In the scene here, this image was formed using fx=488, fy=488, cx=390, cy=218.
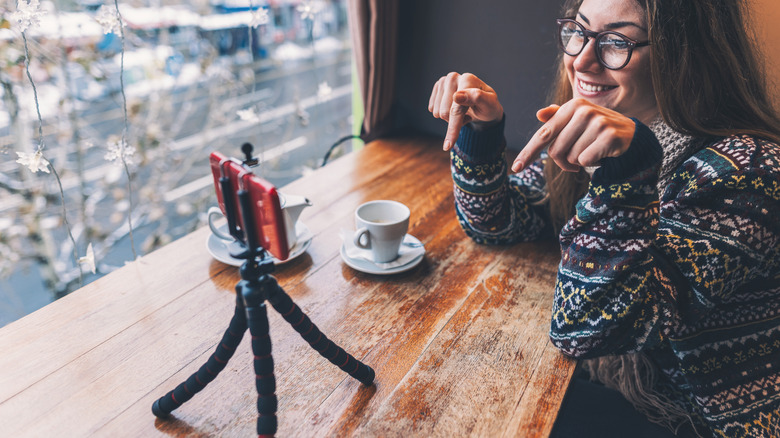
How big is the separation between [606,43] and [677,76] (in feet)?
0.42

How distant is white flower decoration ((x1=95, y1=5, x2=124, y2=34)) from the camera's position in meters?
0.95

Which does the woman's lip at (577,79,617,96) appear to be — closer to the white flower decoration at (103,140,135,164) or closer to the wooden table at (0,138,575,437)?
the wooden table at (0,138,575,437)

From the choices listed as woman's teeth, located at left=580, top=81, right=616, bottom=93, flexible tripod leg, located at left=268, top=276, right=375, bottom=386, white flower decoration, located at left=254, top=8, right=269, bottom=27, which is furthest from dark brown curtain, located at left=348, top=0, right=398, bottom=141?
A: flexible tripod leg, located at left=268, top=276, right=375, bottom=386

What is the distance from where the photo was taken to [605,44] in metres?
0.86

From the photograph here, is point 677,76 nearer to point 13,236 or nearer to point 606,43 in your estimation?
point 606,43

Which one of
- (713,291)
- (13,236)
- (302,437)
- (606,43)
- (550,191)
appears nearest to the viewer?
(302,437)

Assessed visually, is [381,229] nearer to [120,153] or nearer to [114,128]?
[120,153]

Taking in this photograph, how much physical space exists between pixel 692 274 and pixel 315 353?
22.9 inches

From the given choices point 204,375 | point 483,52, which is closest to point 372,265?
point 204,375

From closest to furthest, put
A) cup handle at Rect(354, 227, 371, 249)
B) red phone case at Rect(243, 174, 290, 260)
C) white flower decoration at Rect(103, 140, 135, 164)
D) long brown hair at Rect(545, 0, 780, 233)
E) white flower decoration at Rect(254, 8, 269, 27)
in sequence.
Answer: red phone case at Rect(243, 174, 290, 260)
long brown hair at Rect(545, 0, 780, 233)
cup handle at Rect(354, 227, 371, 249)
white flower decoration at Rect(103, 140, 135, 164)
white flower decoration at Rect(254, 8, 269, 27)

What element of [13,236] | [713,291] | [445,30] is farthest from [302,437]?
[13,236]

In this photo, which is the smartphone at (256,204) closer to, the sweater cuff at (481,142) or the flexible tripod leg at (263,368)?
the flexible tripod leg at (263,368)

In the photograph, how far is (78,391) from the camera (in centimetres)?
65

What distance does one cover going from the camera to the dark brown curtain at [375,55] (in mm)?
1566
